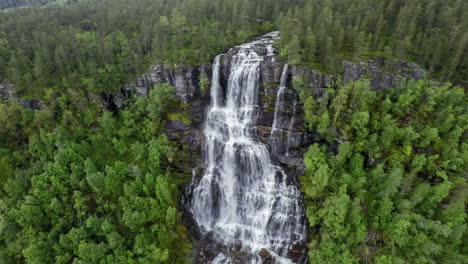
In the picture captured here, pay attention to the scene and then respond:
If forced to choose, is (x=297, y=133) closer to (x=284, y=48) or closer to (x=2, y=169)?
(x=284, y=48)

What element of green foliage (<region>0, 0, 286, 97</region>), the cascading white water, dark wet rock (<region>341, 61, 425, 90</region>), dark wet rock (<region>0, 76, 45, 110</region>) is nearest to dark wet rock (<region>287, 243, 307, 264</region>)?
the cascading white water

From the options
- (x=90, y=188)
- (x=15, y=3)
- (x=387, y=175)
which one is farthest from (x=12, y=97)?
(x=15, y=3)

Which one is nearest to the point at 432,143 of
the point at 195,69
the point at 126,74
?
the point at 195,69

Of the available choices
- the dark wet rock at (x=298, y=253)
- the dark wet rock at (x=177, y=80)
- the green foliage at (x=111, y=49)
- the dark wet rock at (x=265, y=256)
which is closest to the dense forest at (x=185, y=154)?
the green foliage at (x=111, y=49)

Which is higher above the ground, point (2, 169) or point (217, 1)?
point (217, 1)

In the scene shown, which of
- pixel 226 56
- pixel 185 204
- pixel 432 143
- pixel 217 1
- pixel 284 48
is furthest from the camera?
pixel 217 1

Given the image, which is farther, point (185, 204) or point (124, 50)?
point (124, 50)

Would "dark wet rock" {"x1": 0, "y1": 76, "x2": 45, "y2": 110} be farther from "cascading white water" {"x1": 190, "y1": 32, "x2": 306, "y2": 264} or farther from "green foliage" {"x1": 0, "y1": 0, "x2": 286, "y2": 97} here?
"cascading white water" {"x1": 190, "y1": 32, "x2": 306, "y2": 264}
